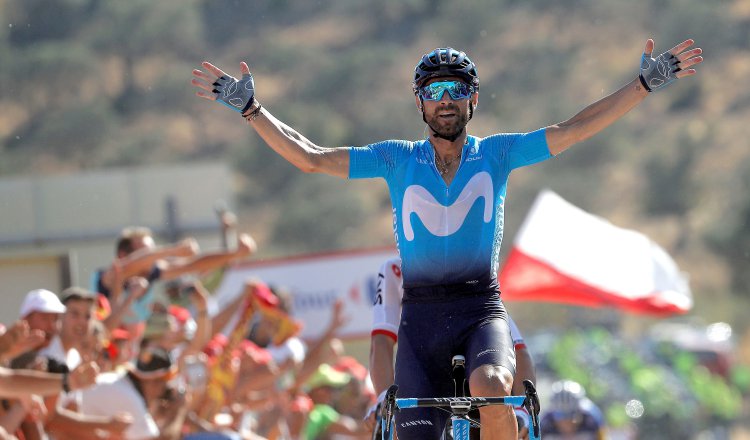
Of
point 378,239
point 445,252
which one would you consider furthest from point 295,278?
point 378,239

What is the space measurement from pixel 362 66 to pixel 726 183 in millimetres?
17013

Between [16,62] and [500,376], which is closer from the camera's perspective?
[500,376]

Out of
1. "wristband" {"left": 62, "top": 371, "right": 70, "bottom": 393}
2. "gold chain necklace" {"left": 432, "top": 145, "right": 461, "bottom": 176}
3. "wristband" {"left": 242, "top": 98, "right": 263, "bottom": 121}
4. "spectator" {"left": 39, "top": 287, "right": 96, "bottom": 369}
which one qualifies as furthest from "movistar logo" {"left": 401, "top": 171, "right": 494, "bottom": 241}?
"spectator" {"left": 39, "top": 287, "right": 96, "bottom": 369}

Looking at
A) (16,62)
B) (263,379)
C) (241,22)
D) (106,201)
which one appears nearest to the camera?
(263,379)

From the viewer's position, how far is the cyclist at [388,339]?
7559 millimetres

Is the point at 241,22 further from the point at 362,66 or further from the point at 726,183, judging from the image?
the point at 726,183

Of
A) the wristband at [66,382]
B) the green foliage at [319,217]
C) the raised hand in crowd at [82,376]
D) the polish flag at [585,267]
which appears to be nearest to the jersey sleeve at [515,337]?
the raised hand in crowd at [82,376]

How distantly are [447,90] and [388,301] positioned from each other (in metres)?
1.31

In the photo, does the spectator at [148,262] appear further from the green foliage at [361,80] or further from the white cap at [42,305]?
the green foliage at [361,80]

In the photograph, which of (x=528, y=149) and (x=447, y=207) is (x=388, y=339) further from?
(x=528, y=149)

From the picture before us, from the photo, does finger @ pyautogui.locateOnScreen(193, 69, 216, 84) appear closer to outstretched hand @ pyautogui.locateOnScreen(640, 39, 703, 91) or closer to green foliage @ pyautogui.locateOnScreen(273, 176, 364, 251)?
outstretched hand @ pyautogui.locateOnScreen(640, 39, 703, 91)

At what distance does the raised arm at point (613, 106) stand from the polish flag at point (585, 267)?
7.02 meters

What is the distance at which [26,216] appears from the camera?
56.4ft

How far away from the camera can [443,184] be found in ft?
23.7
